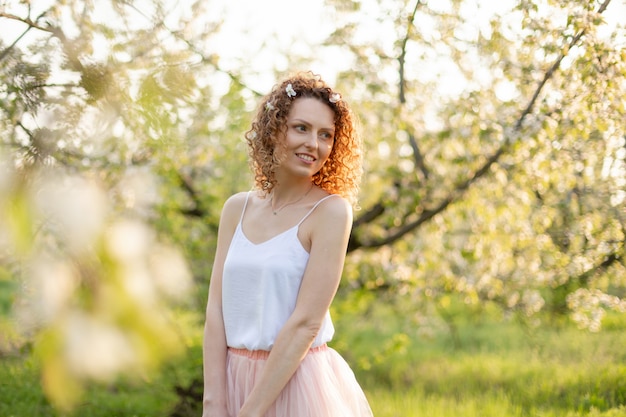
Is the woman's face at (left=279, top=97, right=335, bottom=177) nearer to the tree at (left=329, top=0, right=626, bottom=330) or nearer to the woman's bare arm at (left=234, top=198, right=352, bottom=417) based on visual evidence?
the woman's bare arm at (left=234, top=198, right=352, bottom=417)

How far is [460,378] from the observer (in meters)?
6.15

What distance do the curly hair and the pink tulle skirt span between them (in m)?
0.55

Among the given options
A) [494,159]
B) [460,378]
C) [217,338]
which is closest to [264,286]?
[217,338]

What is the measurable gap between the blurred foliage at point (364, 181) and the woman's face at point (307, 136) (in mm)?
417

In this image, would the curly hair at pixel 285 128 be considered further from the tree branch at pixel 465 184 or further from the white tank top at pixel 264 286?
the tree branch at pixel 465 184

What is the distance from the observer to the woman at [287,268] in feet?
6.56

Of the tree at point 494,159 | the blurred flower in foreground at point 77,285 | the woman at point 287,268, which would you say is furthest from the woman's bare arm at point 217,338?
the tree at point 494,159

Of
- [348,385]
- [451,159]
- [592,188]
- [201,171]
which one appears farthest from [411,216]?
[348,385]

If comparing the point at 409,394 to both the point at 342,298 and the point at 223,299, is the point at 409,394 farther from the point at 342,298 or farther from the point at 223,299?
the point at 223,299

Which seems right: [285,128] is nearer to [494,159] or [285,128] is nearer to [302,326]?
[302,326]

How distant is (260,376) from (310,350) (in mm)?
194

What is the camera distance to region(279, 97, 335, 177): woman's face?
7.08 feet

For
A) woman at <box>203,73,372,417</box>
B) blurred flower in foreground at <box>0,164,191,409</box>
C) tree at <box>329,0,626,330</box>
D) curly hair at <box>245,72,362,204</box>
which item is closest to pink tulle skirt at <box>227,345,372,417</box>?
woman at <box>203,73,372,417</box>

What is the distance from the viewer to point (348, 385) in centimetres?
221
